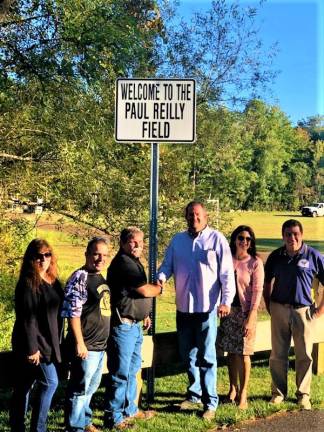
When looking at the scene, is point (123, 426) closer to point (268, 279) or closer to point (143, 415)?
point (143, 415)

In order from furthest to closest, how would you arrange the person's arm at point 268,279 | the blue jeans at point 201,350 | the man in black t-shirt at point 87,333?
the person's arm at point 268,279, the blue jeans at point 201,350, the man in black t-shirt at point 87,333

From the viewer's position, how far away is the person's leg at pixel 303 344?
5012 millimetres

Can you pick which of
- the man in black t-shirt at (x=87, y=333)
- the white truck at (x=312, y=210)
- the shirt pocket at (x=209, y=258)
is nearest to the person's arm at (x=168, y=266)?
the shirt pocket at (x=209, y=258)

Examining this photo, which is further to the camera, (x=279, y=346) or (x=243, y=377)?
(x=279, y=346)

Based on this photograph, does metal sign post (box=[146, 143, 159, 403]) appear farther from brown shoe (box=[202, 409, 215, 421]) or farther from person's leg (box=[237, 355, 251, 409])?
person's leg (box=[237, 355, 251, 409])

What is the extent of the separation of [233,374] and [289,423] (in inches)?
26.5

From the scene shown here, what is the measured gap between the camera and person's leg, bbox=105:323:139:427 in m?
4.28

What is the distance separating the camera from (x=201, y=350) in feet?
15.3

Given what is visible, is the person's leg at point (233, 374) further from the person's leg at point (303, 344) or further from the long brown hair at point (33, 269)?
the long brown hair at point (33, 269)

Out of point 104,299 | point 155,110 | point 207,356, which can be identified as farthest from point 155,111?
point 207,356

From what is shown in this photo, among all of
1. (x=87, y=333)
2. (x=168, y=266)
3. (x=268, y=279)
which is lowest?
(x=87, y=333)

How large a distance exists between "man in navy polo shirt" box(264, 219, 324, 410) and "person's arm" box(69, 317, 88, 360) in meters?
2.01

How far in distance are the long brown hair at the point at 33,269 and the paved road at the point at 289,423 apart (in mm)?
1850

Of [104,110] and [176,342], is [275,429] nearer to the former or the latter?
[176,342]
